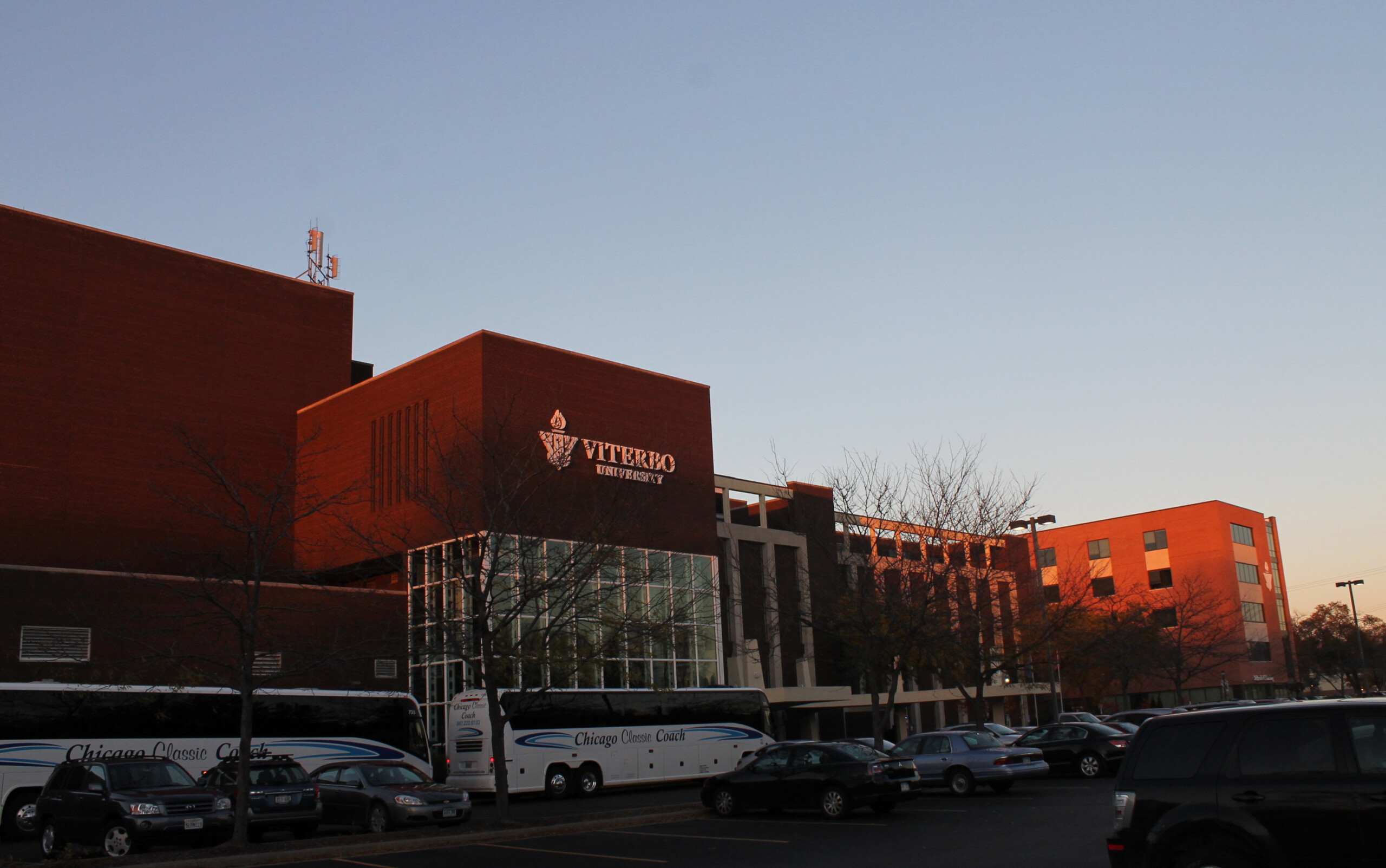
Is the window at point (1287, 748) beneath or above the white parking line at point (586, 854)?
above

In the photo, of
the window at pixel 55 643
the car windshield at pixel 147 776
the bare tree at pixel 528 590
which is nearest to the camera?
the car windshield at pixel 147 776

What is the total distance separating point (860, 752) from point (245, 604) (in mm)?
21422

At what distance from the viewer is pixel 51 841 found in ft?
63.1

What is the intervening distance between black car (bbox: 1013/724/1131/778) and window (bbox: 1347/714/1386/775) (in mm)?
20075

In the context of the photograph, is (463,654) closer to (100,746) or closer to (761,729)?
(100,746)

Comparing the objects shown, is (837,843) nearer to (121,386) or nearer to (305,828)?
(305,828)

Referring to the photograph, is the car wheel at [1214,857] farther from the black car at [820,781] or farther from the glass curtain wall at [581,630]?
the glass curtain wall at [581,630]

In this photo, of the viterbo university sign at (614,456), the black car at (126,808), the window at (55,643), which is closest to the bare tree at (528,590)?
the black car at (126,808)

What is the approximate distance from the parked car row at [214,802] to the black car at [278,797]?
0.02 metres

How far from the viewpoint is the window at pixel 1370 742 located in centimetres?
842

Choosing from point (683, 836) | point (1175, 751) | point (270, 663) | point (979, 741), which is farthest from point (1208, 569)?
point (1175, 751)

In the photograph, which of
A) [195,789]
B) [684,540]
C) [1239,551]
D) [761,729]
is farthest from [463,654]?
[1239,551]

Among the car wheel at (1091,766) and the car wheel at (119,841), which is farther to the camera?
the car wheel at (1091,766)

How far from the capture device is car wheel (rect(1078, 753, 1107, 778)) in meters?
28.0
